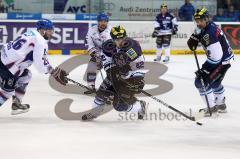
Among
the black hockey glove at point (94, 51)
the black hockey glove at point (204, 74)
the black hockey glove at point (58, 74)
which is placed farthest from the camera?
the black hockey glove at point (94, 51)

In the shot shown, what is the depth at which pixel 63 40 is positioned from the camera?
1523 cm

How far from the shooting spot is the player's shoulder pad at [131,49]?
6.81 meters

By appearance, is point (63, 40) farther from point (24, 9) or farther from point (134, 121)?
point (134, 121)

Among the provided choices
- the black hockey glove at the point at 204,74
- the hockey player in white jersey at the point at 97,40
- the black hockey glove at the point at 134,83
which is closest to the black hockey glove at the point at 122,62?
the black hockey glove at the point at 134,83

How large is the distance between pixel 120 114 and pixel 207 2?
36.7 feet

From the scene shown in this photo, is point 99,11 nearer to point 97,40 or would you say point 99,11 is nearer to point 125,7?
point 125,7

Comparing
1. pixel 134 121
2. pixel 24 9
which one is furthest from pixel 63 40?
pixel 134 121

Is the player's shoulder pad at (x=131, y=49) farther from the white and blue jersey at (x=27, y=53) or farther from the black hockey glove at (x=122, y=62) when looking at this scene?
the white and blue jersey at (x=27, y=53)

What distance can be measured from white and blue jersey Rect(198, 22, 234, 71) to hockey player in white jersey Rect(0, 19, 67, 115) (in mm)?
1836

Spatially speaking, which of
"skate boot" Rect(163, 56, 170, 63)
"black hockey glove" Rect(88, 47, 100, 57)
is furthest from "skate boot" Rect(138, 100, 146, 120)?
"skate boot" Rect(163, 56, 170, 63)

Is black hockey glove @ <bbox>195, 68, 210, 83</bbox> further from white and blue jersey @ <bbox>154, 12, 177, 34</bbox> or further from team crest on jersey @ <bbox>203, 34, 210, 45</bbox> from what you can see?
white and blue jersey @ <bbox>154, 12, 177, 34</bbox>

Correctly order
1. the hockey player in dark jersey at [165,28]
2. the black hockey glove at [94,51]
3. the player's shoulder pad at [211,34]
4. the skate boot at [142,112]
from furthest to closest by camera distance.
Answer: the hockey player in dark jersey at [165,28]
the black hockey glove at [94,51]
the player's shoulder pad at [211,34]
the skate boot at [142,112]

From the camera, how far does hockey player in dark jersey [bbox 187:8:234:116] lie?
7.53 metres

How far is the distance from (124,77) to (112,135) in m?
0.93
